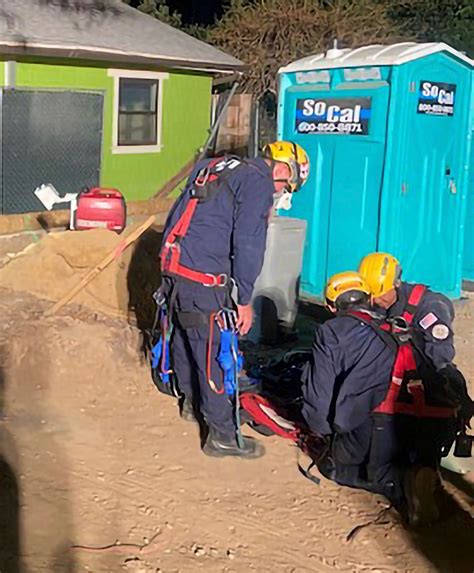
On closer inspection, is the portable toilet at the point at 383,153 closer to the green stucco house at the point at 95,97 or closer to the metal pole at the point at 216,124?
the green stucco house at the point at 95,97

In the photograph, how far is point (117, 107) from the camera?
13383 mm

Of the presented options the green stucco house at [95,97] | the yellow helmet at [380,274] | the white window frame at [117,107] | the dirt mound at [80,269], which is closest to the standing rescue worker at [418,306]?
the yellow helmet at [380,274]

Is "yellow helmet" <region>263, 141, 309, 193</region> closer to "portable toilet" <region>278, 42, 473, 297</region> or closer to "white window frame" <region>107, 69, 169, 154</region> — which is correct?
"portable toilet" <region>278, 42, 473, 297</region>

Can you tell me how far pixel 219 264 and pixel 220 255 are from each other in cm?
5

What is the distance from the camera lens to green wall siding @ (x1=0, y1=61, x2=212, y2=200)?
40.5 feet

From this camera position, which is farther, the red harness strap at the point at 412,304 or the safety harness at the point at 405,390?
the red harness strap at the point at 412,304

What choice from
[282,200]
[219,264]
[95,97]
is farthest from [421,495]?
[95,97]

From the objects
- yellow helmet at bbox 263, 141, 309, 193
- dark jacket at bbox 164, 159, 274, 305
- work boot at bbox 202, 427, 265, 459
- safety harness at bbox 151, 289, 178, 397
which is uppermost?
yellow helmet at bbox 263, 141, 309, 193

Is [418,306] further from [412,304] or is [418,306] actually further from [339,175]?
[339,175]

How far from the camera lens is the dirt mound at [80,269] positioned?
7.79 m

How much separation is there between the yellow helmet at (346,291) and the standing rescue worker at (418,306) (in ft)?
0.76

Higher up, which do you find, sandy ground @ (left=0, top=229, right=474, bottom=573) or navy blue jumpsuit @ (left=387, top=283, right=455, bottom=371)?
navy blue jumpsuit @ (left=387, top=283, right=455, bottom=371)

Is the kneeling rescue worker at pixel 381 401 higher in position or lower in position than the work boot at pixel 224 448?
higher

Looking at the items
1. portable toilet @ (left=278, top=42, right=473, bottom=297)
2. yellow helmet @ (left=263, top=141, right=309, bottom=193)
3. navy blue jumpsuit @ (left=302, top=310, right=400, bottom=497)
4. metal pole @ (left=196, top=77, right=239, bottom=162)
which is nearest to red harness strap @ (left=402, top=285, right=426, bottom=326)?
navy blue jumpsuit @ (left=302, top=310, right=400, bottom=497)
